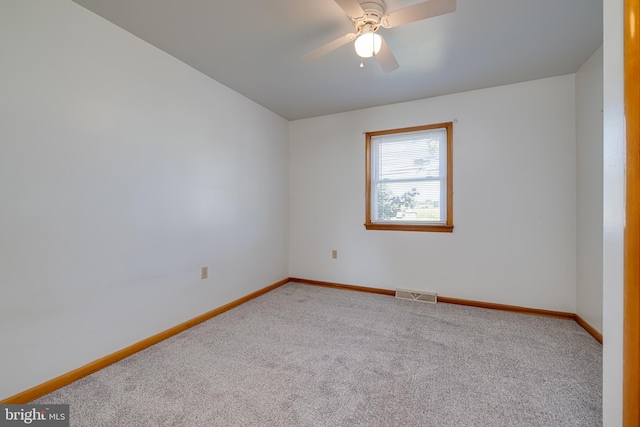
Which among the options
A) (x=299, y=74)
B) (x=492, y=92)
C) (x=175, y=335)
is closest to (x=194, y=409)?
(x=175, y=335)

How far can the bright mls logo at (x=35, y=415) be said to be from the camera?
1.30m

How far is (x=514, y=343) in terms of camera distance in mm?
2064

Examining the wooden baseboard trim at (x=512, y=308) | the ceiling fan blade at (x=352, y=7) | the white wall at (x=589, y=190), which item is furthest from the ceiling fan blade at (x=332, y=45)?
the wooden baseboard trim at (x=512, y=308)

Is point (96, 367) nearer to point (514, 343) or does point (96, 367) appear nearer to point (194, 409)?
point (194, 409)

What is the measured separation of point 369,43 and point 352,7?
0.70ft

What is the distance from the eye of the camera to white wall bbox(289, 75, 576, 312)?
256cm

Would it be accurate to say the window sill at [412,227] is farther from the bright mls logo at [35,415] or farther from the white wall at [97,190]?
the bright mls logo at [35,415]

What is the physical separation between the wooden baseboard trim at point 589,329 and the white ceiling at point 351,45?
2.29m

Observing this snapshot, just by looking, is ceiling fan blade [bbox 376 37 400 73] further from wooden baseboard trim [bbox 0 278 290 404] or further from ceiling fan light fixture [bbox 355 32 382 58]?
wooden baseboard trim [bbox 0 278 290 404]

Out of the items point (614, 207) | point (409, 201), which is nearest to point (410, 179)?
point (409, 201)

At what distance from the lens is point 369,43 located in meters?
1.58

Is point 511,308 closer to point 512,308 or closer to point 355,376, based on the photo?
point 512,308

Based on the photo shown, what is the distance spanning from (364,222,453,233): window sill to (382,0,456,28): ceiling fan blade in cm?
214

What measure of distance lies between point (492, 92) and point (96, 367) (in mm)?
4216
